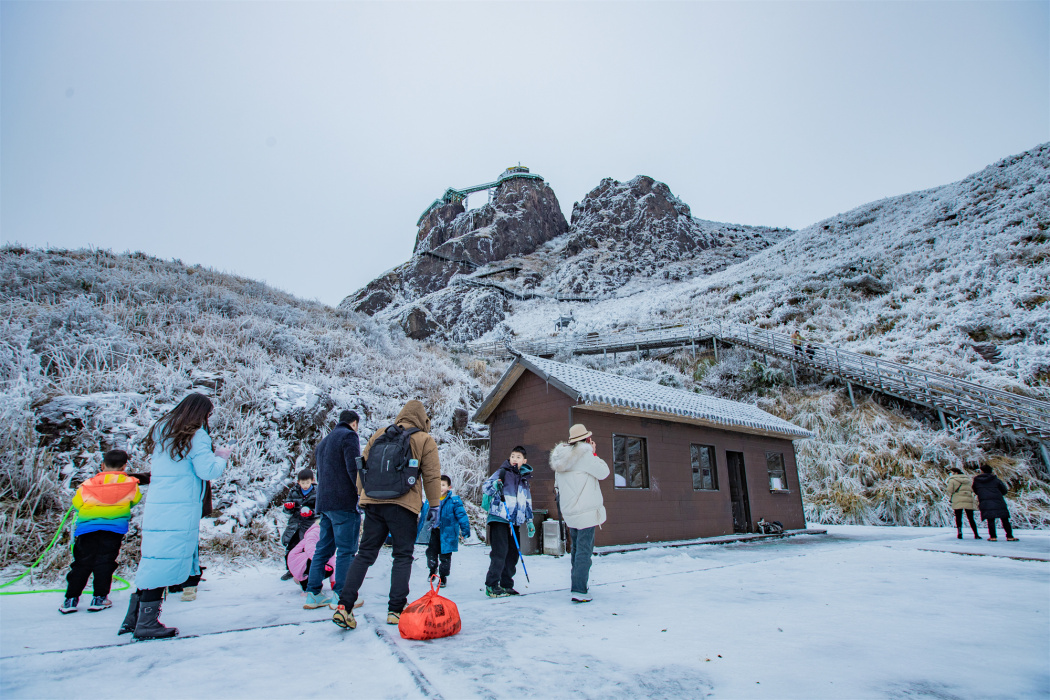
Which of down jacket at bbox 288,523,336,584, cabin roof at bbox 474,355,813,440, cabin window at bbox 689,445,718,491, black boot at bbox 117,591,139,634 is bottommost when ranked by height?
black boot at bbox 117,591,139,634

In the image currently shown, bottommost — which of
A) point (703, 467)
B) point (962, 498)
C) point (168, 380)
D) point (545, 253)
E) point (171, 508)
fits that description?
point (962, 498)

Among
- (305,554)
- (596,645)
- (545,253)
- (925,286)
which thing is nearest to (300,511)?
(305,554)

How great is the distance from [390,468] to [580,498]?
7.01ft

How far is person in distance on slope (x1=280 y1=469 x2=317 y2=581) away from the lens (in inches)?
226

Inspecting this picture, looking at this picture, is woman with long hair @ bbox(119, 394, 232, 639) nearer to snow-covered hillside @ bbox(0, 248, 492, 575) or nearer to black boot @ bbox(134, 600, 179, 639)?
black boot @ bbox(134, 600, 179, 639)

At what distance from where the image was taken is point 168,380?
8.56m

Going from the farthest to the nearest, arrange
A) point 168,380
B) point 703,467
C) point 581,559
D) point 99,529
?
1. point 703,467
2. point 168,380
3. point 581,559
4. point 99,529

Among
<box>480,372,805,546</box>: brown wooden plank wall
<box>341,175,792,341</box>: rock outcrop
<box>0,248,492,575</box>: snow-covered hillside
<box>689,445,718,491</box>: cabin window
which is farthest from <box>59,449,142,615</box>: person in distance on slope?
<box>341,175,792,341</box>: rock outcrop

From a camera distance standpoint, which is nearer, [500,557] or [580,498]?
[580,498]

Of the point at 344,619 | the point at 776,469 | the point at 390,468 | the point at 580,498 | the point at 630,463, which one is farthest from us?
the point at 776,469

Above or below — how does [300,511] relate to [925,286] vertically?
below

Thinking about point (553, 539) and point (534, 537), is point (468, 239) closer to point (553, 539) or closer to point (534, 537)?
point (534, 537)

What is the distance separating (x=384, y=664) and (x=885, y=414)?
1903cm

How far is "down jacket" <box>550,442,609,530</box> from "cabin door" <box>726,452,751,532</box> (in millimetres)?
8750
